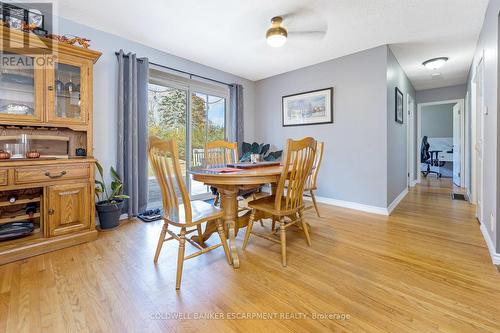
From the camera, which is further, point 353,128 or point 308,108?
point 308,108

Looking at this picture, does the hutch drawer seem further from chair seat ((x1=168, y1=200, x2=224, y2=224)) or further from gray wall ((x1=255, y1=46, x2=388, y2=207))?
gray wall ((x1=255, y1=46, x2=388, y2=207))

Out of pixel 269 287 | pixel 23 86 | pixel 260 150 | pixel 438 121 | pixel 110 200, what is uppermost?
pixel 438 121

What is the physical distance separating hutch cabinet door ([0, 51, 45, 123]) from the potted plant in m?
0.75

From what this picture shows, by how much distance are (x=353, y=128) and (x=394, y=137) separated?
712 millimetres

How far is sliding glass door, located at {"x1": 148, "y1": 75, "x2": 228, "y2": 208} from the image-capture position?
3570 mm

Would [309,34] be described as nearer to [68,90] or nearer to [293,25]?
[293,25]

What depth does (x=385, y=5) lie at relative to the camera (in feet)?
7.51

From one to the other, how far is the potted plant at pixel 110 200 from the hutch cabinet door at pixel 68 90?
1.88ft

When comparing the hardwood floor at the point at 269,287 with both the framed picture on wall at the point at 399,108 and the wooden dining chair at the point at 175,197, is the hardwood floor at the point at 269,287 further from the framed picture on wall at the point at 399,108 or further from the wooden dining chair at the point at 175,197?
the framed picture on wall at the point at 399,108

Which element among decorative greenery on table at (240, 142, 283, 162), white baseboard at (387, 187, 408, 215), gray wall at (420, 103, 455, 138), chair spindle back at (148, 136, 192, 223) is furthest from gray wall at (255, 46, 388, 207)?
gray wall at (420, 103, 455, 138)

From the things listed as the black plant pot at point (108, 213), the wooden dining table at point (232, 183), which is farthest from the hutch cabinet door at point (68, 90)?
the wooden dining table at point (232, 183)

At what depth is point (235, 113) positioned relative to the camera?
440 centimetres

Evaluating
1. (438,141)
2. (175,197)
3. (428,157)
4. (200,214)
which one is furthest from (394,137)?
(438,141)

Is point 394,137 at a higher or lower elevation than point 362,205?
higher
